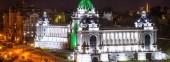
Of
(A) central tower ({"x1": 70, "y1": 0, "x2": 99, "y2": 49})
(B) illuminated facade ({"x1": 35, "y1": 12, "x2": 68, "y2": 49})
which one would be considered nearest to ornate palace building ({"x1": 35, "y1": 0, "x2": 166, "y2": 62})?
(A) central tower ({"x1": 70, "y1": 0, "x2": 99, "y2": 49})

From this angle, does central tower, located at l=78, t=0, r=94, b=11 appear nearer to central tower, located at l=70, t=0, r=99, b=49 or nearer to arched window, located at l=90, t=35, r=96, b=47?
central tower, located at l=70, t=0, r=99, b=49

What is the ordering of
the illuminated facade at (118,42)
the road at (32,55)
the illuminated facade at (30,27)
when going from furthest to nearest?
the illuminated facade at (30,27) → the road at (32,55) → the illuminated facade at (118,42)

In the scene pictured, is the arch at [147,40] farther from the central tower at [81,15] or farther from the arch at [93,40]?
the central tower at [81,15]

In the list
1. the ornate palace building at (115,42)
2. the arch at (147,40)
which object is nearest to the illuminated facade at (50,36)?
the ornate palace building at (115,42)

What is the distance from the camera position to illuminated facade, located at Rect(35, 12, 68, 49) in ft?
253

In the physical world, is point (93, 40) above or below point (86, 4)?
below

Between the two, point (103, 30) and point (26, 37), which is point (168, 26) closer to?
point (103, 30)

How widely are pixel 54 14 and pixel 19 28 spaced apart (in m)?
23.2

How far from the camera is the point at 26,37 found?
94.6 m

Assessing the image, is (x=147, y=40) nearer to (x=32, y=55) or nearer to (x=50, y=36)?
(x=32, y=55)

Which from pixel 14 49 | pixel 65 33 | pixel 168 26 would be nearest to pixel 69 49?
pixel 65 33

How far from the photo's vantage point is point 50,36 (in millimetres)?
80438

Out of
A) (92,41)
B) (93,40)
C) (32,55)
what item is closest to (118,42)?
(93,40)

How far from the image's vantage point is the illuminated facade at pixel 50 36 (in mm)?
77000
